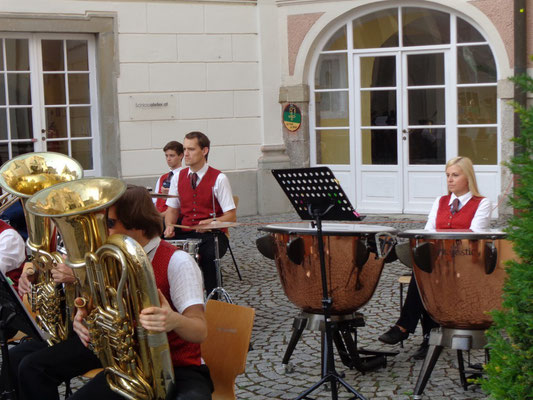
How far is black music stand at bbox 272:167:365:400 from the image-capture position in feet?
15.1

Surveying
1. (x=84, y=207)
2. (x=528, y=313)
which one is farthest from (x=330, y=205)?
(x=528, y=313)

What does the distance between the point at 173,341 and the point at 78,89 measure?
8.78 meters

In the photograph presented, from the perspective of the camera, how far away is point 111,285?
2.99m

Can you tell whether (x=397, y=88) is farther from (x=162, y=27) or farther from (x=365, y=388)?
(x=365, y=388)

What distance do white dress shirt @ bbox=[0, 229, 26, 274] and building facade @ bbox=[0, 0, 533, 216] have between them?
665 cm

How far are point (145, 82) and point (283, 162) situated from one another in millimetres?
2353

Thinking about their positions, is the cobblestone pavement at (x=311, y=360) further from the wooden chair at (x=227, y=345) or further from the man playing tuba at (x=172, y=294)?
the man playing tuba at (x=172, y=294)

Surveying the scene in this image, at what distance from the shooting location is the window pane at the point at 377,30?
11.9 meters

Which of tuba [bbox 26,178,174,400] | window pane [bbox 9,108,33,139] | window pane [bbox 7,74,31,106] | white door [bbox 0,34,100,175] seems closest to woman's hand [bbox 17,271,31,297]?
tuba [bbox 26,178,174,400]

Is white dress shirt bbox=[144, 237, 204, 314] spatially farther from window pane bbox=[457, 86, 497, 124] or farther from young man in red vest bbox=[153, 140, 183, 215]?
window pane bbox=[457, 86, 497, 124]

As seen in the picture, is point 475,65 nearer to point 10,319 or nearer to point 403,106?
point 403,106

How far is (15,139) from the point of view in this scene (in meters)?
11.1

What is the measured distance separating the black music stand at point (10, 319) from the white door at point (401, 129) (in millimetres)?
8615

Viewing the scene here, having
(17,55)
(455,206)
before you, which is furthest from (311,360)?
(17,55)
